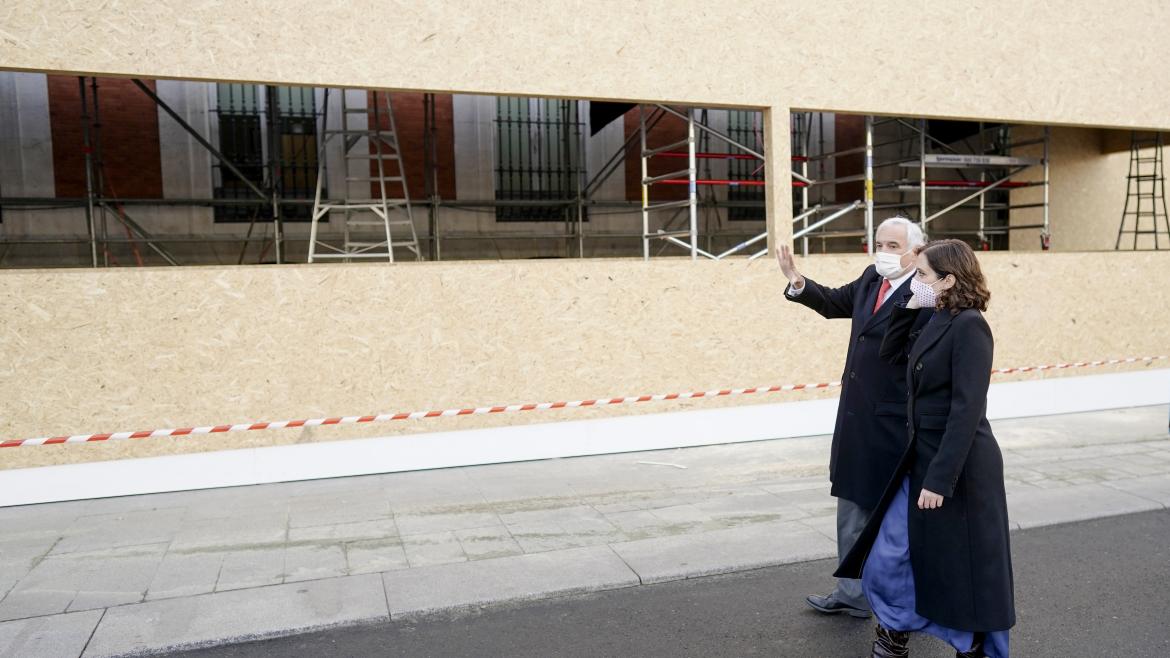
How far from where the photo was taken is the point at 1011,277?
993 cm

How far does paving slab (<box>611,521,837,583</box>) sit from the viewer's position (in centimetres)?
532

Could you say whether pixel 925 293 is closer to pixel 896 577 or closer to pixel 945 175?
pixel 896 577

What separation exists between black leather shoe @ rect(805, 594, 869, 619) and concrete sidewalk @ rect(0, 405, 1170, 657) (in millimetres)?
399

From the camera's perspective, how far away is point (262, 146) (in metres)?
13.5

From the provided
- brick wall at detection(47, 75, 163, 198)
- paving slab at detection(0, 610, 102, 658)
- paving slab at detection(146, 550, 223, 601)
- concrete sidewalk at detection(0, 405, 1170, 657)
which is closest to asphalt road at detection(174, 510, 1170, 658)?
concrete sidewalk at detection(0, 405, 1170, 657)

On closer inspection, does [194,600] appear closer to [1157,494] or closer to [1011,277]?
Answer: [1157,494]

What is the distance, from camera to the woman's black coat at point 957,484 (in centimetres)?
355

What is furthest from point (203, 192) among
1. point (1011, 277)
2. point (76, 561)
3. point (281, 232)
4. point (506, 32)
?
point (1011, 277)

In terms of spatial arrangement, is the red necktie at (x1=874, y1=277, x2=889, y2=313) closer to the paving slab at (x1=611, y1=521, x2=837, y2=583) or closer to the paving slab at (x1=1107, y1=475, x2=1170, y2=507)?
the paving slab at (x1=611, y1=521, x2=837, y2=583)

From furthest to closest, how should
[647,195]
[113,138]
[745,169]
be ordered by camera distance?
[745,169] → [113,138] → [647,195]

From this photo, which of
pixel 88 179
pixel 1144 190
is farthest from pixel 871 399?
pixel 1144 190

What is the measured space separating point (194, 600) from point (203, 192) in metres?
9.60

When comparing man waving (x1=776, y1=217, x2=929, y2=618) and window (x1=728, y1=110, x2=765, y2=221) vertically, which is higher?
window (x1=728, y1=110, x2=765, y2=221)

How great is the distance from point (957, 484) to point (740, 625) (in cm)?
144
